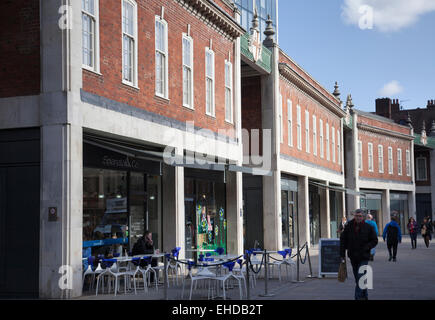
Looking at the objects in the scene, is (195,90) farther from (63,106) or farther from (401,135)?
(401,135)

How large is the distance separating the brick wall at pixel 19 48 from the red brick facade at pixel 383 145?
38423mm

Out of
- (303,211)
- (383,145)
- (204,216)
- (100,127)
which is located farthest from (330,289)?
(383,145)

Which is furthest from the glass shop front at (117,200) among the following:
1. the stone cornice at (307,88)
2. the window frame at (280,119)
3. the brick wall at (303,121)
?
the stone cornice at (307,88)

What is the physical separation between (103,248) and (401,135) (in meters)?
44.5

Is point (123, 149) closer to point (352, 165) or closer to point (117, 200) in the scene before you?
point (117, 200)

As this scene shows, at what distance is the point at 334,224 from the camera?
42719mm

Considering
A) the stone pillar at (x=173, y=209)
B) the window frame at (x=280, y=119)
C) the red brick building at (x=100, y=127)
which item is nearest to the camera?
the red brick building at (x=100, y=127)

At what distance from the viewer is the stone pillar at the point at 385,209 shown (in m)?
52.4

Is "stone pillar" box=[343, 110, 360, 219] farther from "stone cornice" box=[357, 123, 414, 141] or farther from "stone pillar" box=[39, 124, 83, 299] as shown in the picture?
"stone pillar" box=[39, 124, 83, 299]

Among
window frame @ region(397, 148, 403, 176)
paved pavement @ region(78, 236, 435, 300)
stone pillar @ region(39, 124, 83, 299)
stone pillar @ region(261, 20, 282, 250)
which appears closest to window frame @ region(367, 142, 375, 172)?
window frame @ region(397, 148, 403, 176)

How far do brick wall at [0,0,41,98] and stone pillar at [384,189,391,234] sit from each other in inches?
1676

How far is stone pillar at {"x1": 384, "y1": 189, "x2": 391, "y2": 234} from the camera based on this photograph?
5238 cm

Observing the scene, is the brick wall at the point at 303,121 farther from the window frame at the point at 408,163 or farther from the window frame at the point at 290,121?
the window frame at the point at 408,163
